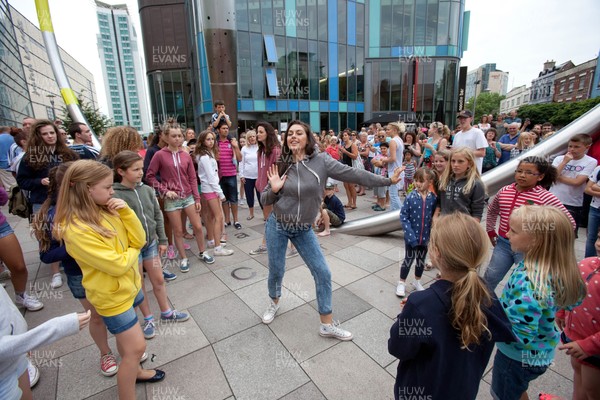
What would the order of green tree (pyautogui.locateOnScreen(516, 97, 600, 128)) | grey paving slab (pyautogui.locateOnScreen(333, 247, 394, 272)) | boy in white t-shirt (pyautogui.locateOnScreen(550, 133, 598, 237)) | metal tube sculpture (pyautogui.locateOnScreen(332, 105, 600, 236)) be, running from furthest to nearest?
green tree (pyautogui.locateOnScreen(516, 97, 600, 128)), grey paving slab (pyautogui.locateOnScreen(333, 247, 394, 272)), metal tube sculpture (pyautogui.locateOnScreen(332, 105, 600, 236)), boy in white t-shirt (pyautogui.locateOnScreen(550, 133, 598, 237))

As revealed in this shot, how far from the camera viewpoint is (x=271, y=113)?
2361 centimetres

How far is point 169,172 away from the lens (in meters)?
4.20

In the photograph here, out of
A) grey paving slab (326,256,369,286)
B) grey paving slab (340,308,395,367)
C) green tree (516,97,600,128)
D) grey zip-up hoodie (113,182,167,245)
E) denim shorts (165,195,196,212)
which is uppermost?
green tree (516,97,600,128)

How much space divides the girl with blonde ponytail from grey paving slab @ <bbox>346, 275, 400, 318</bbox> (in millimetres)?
1895

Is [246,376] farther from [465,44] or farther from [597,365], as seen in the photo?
[465,44]

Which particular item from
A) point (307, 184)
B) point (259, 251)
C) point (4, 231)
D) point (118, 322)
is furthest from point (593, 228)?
point (4, 231)

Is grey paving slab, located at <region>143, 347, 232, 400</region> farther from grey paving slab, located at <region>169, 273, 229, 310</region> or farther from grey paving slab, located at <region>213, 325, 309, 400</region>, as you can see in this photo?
grey paving slab, located at <region>169, 273, 229, 310</region>

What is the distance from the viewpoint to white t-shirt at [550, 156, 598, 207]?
3.94 metres

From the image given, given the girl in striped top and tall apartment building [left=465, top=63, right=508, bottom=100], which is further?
tall apartment building [left=465, top=63, right=508, bottom=100]

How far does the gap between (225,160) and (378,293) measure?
13.2 ft

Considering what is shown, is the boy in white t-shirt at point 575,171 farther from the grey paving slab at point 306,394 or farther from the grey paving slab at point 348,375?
the grey paving slab at point 306,394

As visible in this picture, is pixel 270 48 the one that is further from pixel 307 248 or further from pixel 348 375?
pixel 348 375

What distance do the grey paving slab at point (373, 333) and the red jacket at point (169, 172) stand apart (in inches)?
119

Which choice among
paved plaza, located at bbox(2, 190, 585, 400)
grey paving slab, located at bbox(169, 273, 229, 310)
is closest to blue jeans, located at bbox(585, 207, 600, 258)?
paved plaza, located at bbox(2, 190, 585, 400)
